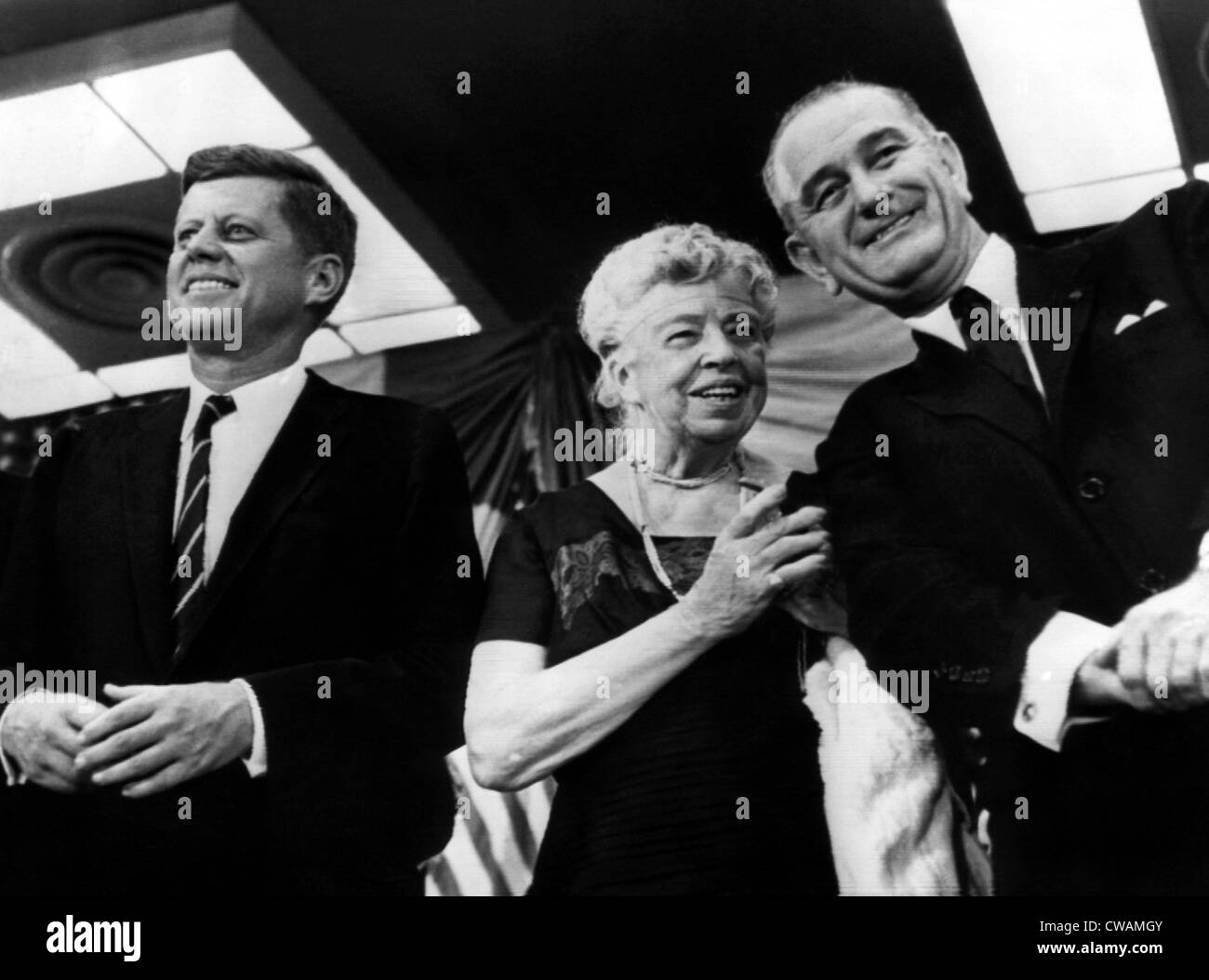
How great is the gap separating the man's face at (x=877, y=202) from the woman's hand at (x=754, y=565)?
592 mm

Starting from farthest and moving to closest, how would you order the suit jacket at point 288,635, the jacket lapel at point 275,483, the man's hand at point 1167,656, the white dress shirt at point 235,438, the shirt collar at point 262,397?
the shirt collar at point 262,397
the white dress shirt at point 235,438
the jacket lapel at point 275,483
the suit jacket at point 288,635
the man's hand at point 1167,656

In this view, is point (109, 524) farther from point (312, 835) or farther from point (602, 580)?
point (602, 580)

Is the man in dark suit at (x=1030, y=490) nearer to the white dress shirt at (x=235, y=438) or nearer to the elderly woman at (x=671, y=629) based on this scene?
the elderly woman at (x=671, y=629)

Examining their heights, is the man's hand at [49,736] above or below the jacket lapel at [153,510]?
below

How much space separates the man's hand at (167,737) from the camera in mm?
3438

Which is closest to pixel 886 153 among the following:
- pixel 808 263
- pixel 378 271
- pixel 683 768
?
pixel 808 263

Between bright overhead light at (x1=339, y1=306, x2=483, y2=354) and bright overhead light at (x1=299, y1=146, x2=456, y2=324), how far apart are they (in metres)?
0.02

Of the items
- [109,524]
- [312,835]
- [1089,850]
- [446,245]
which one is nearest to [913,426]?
[1089,850]

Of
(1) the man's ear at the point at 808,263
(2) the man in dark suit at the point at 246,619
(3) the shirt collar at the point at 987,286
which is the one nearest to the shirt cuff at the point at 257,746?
(2) the man in dark suit at the point at 246,619

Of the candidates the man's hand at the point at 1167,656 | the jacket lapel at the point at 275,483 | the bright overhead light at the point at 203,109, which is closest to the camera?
the man's hand at the point at 1167,656

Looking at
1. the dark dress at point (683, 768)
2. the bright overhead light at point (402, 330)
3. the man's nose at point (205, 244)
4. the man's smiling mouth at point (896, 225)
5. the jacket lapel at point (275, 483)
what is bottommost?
the dark dress at point (683, 768)

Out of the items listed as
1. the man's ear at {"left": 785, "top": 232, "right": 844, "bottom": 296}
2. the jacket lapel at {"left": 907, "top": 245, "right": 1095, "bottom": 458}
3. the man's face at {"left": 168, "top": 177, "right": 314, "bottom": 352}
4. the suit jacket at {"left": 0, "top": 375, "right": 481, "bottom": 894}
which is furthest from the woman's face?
the man's face at {"left": 168, "top": 177, "right": 314, "bottom": 352}

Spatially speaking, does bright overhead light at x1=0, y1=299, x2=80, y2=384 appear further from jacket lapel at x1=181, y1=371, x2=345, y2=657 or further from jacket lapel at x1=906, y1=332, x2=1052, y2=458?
jacket lapel at x1=906, y1=332, x2=1052, y2=458

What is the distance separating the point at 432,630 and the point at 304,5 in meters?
1.65
